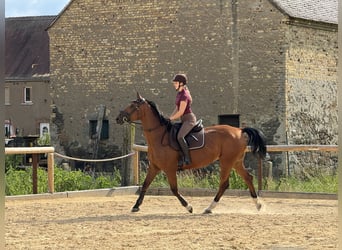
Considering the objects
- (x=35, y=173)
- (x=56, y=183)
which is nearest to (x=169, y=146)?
(x=35, y=173)

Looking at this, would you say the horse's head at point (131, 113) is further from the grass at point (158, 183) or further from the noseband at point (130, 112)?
the grass at point (158, 183)

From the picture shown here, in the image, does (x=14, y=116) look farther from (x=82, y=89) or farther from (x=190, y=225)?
(x=190, y=225)

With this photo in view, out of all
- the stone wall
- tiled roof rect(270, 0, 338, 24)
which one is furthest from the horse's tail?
tiled roof rect(270, 0, 338, 24)

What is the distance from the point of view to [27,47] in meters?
56.6

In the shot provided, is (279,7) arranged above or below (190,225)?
above

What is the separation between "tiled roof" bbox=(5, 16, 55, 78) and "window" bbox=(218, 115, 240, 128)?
73.2 ft

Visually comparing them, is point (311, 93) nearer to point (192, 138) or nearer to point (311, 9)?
point (311, 9)

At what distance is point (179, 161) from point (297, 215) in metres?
2.05

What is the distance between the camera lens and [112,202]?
52.5 ft

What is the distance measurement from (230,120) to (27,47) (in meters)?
27.3

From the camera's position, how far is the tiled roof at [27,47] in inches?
2124

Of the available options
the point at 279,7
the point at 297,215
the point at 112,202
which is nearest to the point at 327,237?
the point at 297,215

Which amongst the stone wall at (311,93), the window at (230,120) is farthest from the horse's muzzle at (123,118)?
the window at (230,120)

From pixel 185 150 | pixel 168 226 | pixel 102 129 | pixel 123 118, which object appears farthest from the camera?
pixel 102 129
